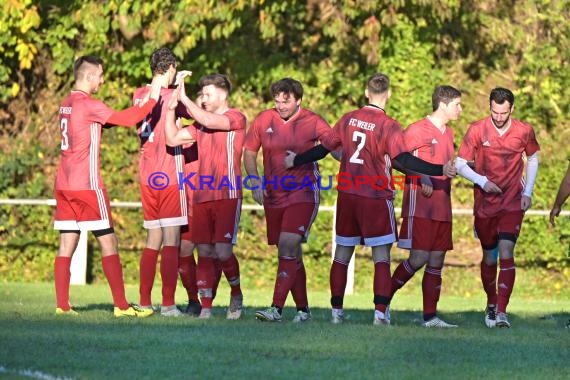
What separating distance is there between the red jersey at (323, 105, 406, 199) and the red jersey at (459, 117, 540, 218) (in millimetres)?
1186

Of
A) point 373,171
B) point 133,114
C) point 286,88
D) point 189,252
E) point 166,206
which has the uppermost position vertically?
point 286,88

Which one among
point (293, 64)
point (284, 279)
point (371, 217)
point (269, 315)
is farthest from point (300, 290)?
point (293, 64)

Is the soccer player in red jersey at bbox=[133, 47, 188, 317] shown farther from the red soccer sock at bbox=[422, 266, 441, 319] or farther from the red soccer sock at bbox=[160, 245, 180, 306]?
the red soccer sock at bbox=[422, 266, 441, 319]

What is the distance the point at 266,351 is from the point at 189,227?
3.33 m

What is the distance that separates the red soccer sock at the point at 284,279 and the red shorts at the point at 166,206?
1.01 meters

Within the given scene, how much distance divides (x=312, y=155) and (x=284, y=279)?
1106mm

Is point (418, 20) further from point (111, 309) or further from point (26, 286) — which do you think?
point (111, 309)

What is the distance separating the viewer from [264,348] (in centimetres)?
940

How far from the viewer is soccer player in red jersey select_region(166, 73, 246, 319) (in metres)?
11.7

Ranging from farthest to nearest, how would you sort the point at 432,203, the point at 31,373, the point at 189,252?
the point at 189,252 < the point at 432,203 < the point at 31,373

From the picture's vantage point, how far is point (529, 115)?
20141mm

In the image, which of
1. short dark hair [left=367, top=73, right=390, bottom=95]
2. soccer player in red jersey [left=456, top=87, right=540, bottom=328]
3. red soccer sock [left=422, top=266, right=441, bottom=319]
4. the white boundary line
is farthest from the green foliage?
the white boundary line

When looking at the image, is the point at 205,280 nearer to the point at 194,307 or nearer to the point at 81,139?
the point at 194,307

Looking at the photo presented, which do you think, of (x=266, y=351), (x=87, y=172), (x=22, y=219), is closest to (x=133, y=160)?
(x=22, y=219)
